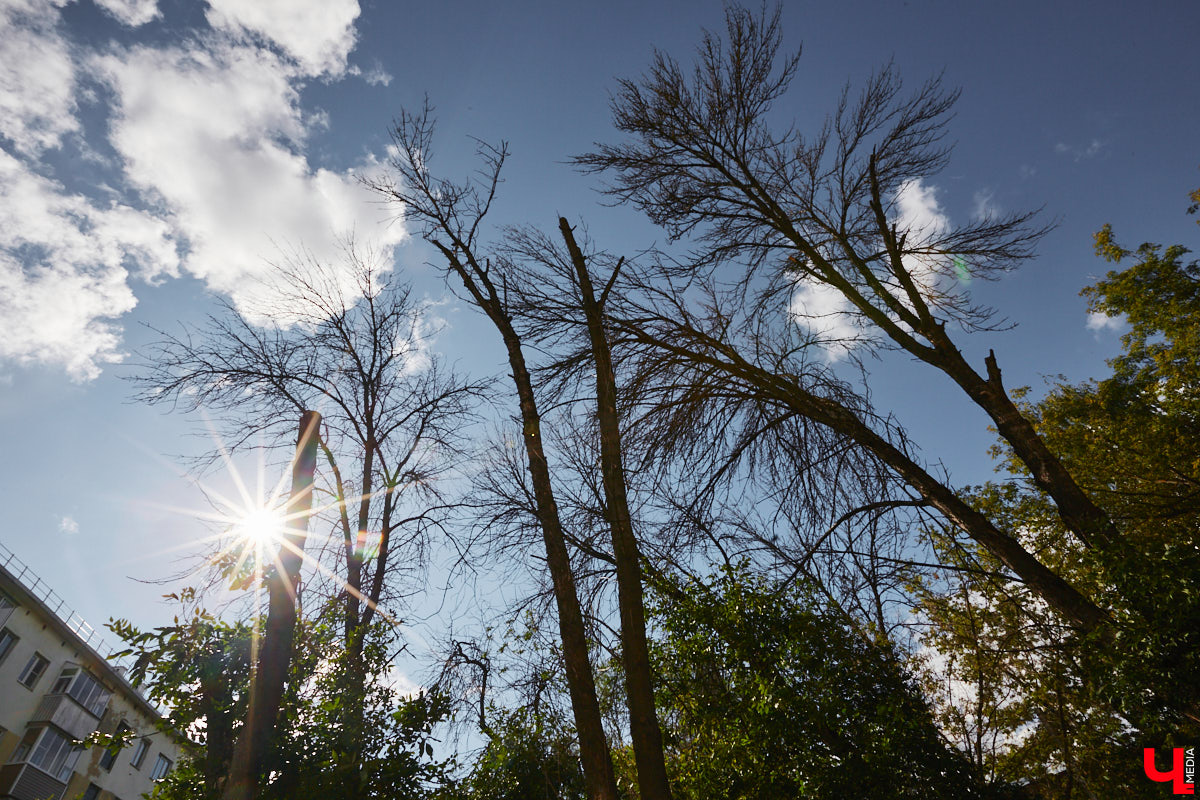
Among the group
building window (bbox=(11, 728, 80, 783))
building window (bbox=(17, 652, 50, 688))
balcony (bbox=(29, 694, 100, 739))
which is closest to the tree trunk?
building window (bbox=(11, 728, 80, 783))

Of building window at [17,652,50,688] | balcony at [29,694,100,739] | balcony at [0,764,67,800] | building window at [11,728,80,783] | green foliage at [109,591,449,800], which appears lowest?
green foliage at [109,591,449,800]

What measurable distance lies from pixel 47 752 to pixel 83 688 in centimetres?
325

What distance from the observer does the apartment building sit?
20.8m

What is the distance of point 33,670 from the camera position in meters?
22.7

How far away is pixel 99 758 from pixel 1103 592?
1443 inches

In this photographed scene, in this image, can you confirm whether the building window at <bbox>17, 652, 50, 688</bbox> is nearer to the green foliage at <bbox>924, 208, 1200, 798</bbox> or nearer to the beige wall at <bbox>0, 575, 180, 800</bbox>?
the beige wall at <bbox>0, 575, 180, 800</bbox>

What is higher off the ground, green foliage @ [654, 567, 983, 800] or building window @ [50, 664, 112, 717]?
building window @ [50, 664, 112, 717]

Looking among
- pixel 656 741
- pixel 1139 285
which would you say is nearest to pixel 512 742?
pixel 656 741

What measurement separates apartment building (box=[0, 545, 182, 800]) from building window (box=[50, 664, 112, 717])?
3cm

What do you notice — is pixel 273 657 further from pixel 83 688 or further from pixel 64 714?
pixel 83 688

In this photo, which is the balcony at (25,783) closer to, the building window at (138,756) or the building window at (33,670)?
the building window at (33,670)

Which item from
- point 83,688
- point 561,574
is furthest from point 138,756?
point 561,574

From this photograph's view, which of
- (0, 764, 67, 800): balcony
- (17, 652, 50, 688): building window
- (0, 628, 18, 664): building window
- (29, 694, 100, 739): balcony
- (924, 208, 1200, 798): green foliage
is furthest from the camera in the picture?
(29, 694, 100, 739): balcony

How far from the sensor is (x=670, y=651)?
7.27m
